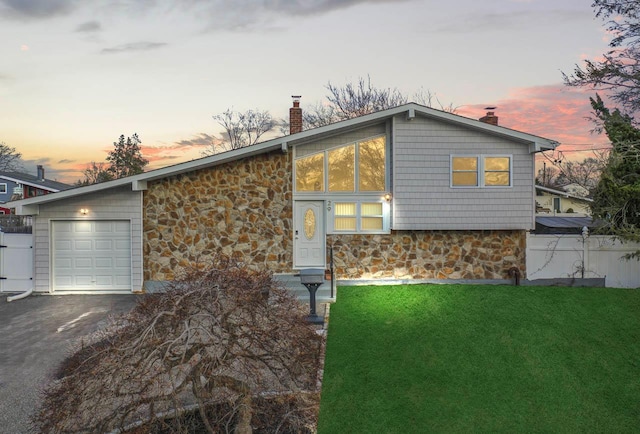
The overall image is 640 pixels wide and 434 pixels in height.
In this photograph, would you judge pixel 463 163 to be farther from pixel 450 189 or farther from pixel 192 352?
pixel 192 352

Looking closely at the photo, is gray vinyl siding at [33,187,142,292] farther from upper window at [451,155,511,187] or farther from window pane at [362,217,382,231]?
upper window at [451,155,511,187]

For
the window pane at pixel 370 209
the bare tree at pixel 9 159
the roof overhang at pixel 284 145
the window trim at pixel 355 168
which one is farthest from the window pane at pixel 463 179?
the bare tree at pixel 9 159

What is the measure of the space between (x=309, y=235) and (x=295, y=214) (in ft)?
2.47

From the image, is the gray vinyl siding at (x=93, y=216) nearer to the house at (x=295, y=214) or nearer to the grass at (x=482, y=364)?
the house at (x=295, y=214)

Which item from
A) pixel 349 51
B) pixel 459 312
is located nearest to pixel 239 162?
pixel 459 312

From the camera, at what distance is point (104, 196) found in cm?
1159

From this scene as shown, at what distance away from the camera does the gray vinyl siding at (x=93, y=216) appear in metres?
11.5

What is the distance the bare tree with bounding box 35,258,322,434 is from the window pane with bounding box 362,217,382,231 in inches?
288

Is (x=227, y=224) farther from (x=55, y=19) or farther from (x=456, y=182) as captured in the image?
(x=55, y=19)

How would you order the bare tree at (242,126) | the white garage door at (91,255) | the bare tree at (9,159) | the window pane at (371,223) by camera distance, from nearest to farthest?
the white garage door at (91,255), the window pane at (371,223), the bare tree at (242,126), the bare tree at (9,159)

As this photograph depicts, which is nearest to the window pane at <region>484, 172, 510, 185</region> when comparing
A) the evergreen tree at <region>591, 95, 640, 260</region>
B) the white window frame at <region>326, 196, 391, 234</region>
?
the evergreen tree at <region>591, 95, 640, 260</region>

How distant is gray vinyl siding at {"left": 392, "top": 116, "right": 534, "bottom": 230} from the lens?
1159cm

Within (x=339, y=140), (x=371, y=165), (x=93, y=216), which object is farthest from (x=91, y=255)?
(x=371, y=165)

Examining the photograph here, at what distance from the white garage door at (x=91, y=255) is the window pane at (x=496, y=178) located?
1041 cm
